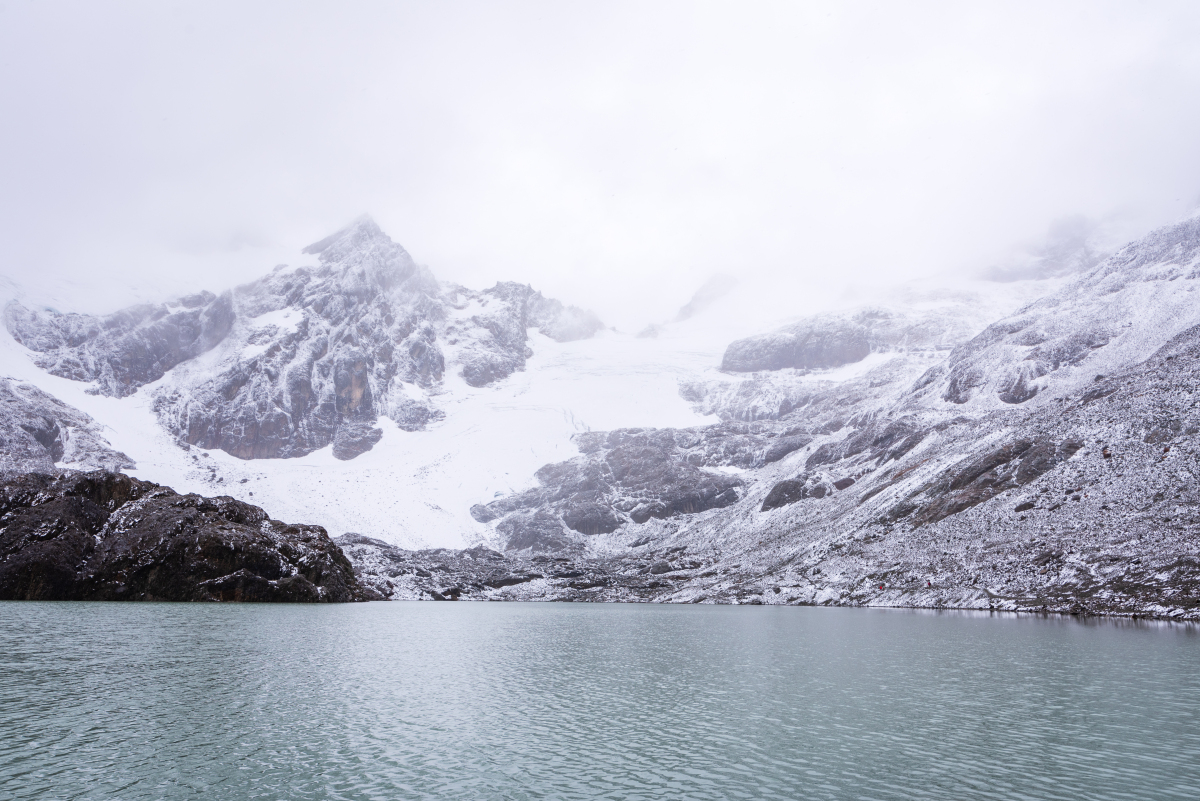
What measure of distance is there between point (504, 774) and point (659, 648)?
40.8m

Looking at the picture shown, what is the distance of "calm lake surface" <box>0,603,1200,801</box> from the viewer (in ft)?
76.5

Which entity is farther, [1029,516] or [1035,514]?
[1029,516]

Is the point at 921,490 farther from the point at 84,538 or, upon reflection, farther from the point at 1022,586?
the point at 84,538

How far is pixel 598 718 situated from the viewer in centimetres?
3388

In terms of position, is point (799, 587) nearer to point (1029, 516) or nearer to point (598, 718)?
point (1029, 516)

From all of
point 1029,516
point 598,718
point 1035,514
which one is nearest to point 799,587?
point 1029,516

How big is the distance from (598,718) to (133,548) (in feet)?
374

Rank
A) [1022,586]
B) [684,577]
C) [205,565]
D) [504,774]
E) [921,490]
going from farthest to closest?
[684,577]
[921,490]
[205,565]
[1022,586]
[504,774]

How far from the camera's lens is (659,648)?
63531mm

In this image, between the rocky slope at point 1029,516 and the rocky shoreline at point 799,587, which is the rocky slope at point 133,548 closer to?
the rocky shoreline at point 799,587

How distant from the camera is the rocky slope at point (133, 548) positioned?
10738 cm

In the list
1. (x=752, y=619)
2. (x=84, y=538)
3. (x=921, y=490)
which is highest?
(x=921, y=490)

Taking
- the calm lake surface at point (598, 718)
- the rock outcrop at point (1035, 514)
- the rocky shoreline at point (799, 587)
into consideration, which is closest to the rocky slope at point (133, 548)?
the rocky shoreline at point (799, 587)

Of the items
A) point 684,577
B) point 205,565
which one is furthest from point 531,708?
point 684,577
